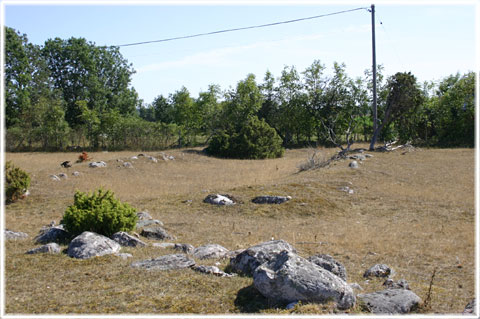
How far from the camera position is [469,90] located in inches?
1284

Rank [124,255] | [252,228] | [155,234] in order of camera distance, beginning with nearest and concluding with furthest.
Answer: [124,255] → [155,234] → [252,228]

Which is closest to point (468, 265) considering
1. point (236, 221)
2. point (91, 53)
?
point (236, 221)

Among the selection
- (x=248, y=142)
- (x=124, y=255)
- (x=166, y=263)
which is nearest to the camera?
(x=166, y=263)

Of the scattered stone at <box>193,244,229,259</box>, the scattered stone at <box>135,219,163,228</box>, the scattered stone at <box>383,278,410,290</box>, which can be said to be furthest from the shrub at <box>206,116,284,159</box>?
the scattered stone at <box>383,278,410,290</box>

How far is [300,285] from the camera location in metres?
4.33

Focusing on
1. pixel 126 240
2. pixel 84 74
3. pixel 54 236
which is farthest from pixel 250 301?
pixel 84 74

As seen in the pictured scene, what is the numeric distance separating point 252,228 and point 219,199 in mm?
2665

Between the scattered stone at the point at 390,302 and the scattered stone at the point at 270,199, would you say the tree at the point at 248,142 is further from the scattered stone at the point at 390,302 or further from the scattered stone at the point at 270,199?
the scattered stone at the point at 390,302

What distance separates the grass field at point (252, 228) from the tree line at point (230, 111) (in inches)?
354

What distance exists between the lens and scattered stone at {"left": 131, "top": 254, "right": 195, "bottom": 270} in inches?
221

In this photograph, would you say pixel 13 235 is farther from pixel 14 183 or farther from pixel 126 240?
pixel 14 183

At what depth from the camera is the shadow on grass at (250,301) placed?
435 cm

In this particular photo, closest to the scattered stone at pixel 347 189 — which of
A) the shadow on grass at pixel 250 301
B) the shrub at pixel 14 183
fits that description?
the shrub at pixel 14 183

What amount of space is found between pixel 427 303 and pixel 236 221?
6282 mm
